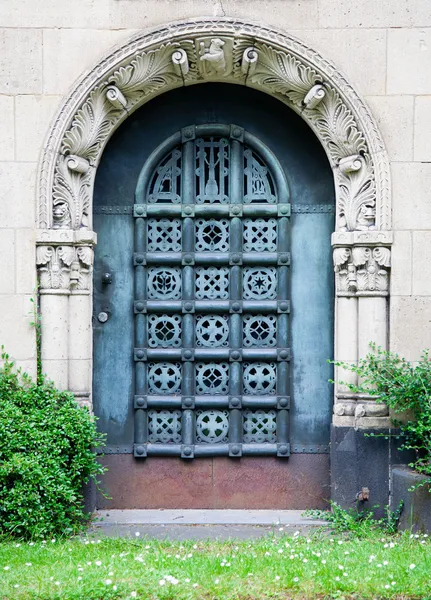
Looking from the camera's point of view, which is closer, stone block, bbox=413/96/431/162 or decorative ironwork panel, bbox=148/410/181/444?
stone block, bbox=413/96/431/162

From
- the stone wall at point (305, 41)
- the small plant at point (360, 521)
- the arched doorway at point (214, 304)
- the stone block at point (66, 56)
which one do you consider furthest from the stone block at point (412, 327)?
the stone block at point (66, 56)

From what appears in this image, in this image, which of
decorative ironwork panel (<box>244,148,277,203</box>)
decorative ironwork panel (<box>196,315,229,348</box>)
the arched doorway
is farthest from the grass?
decorative ironwork panel (<box>244,148,277,203</box>)

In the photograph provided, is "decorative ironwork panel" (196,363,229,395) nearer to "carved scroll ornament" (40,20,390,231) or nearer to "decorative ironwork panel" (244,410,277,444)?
"decorative ironwork panel" (244,410,277,444)

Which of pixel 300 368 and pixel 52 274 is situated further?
pixel 300 368

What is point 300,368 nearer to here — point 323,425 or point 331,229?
point 323,425

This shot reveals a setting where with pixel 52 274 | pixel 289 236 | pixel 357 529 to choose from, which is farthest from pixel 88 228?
pixel 357 529

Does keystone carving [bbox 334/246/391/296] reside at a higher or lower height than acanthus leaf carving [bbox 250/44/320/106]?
lower

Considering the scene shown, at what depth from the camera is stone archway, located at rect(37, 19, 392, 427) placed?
24.3 ft

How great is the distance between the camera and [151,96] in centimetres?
783

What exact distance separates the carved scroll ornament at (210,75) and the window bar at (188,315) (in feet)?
2.53

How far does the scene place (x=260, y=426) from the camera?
26.3 ft

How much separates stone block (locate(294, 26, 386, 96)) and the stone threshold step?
3.71m

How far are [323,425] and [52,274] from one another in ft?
9.12

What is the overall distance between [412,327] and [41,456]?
10.6 feet
